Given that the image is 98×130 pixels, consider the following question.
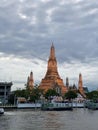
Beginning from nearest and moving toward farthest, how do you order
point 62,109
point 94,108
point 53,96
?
point 62,109 → point 94,108 → point 53,96

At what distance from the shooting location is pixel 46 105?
15225cm

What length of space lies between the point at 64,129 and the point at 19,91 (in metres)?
125

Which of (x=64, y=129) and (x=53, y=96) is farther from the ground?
(x=53, y=96)

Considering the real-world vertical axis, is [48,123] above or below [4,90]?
below

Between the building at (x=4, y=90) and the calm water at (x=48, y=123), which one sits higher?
the building at (x=4, y=90)

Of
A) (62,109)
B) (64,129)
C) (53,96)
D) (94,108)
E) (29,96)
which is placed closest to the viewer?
(64,129)

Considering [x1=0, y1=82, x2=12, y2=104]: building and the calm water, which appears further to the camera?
[x1=0, y1=82, x2=12, y2=104]: building

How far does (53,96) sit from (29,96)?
1876 centimetres

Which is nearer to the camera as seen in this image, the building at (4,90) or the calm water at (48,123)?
the calm water at (48,123)

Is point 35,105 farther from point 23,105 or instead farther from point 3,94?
point 3,94

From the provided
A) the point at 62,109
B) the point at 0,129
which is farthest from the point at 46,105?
the point at 0,129

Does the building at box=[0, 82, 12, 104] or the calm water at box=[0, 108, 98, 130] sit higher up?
the building at box=[0, 82, 12, 104]

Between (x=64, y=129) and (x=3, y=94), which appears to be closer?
(x=64, y=129)

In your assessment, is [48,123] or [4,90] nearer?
[48,123]
